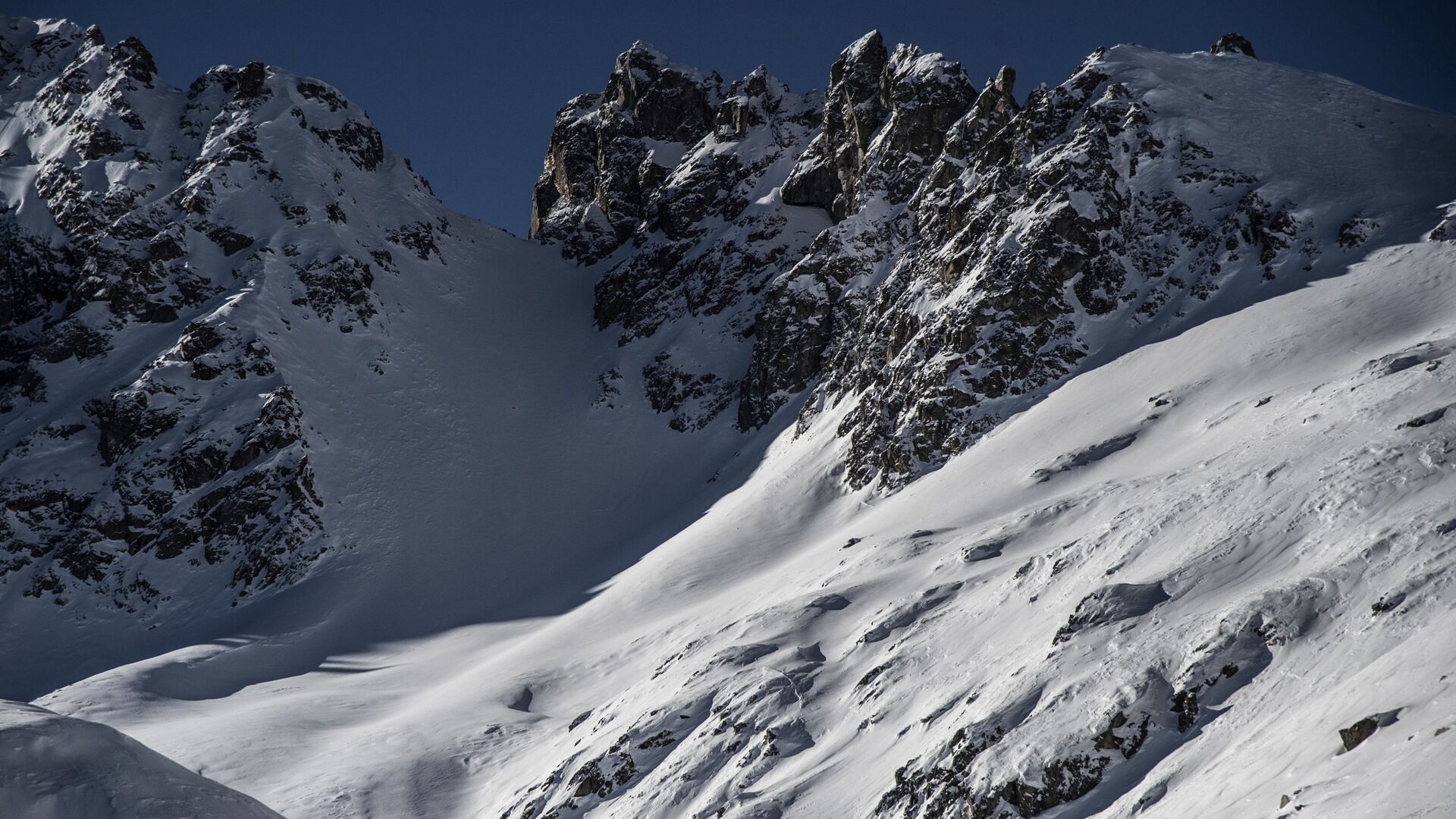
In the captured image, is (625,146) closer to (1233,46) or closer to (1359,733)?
(1233,46)

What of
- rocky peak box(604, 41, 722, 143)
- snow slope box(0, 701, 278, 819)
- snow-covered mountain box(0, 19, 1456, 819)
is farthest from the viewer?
rocky peak box(604, 41, 722, 143)

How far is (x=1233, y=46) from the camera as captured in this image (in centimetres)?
7556

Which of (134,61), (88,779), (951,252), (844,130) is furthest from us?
(134,61)

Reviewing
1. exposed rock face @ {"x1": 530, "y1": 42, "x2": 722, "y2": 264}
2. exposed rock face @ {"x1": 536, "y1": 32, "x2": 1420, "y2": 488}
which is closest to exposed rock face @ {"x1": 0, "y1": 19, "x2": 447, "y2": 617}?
exposed rock face @ {"x1": 530, "y1": 42, "x2": 722, "y2": 264}

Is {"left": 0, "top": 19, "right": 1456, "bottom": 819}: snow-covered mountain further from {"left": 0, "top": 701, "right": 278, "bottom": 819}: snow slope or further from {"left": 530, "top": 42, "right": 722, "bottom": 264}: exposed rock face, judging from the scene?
{"left": 530, "top": 42, "right": 722, "bottom": 264}: exposed rock face

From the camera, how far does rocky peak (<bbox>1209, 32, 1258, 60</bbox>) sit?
247 ft

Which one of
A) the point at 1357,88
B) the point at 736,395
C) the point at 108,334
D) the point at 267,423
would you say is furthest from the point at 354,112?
the point at 1357,88

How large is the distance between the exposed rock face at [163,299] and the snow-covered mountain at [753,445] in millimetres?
395

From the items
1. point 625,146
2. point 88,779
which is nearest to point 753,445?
point 625,146

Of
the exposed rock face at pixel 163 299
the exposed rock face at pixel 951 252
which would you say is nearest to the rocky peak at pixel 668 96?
the exposed rock face at pixel 951 252

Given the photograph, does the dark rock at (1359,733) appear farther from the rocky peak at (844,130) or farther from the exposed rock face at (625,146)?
the exposed rock face at (625,146)

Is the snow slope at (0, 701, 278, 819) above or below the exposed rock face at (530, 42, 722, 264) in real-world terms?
below

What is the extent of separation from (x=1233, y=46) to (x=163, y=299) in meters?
83.6

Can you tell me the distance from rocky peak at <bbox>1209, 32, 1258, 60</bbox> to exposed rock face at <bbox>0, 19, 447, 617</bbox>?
67783mm
